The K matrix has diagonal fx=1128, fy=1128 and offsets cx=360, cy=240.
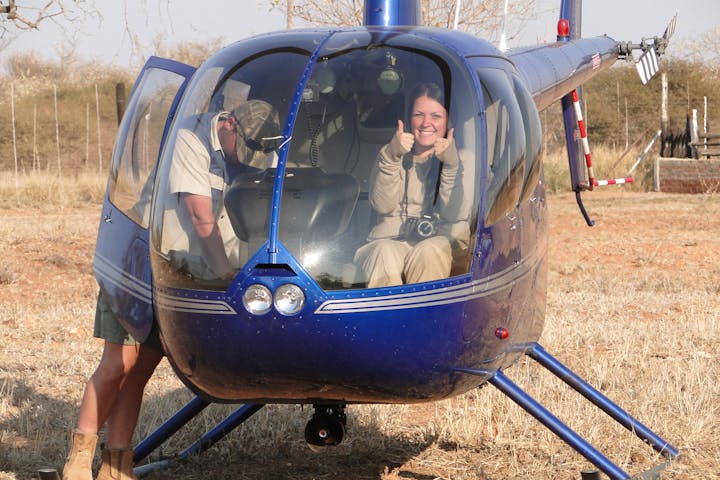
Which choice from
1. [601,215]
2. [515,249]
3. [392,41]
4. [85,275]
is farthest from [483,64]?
[601,215]

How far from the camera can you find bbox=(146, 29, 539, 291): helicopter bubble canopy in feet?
12.0

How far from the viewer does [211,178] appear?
3975 millimetres

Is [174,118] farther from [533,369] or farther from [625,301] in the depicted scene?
[625,301]

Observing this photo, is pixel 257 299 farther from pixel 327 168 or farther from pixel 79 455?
pixel 79 455

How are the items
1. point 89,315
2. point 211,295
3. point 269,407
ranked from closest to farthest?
point 211,295
point 269,407
point 89,315

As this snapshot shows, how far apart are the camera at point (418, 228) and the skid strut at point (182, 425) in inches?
58.8

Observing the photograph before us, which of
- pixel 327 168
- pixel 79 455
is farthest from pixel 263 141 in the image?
pixel 79 455

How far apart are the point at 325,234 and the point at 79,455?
1745 mm

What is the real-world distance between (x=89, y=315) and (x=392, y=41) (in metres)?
6.04

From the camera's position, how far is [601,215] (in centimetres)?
1866

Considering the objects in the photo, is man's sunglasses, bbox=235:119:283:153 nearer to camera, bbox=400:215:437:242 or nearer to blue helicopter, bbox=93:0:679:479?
blue helicopter, bbox=93:0:679:479

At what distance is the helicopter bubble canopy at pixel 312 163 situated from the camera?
144 inches

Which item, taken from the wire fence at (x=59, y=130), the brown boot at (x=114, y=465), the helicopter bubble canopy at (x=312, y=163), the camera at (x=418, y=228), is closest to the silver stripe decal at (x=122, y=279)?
the helicopter bubble canopy at (x=312, y=163)

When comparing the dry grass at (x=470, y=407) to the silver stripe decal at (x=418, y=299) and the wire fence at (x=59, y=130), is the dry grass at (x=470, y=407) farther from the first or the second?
the wire fence at (x=59, y=130)
